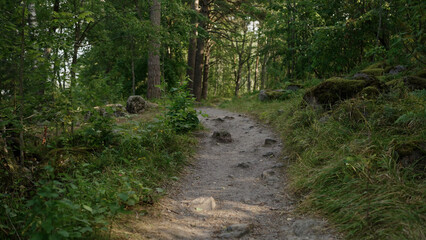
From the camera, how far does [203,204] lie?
4000 mm

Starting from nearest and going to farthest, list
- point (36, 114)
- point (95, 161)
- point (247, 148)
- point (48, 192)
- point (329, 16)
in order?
point (48, 192), point (36, 114), point (95, 161), point (247, 148), point (329, 16)

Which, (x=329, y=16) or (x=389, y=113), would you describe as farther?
(x=329, y=16)

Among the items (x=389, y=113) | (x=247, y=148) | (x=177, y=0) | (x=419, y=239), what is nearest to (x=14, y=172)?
(x=419, y=239)

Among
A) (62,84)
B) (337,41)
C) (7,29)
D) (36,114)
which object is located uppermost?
(337,41)

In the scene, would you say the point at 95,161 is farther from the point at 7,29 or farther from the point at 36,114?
the point at 7,29

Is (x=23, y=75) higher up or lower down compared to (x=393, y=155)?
higher up

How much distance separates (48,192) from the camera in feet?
7.18

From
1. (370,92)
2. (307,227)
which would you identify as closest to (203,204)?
(307,227)

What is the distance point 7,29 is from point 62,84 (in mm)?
1671

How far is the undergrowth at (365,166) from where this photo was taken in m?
2.77

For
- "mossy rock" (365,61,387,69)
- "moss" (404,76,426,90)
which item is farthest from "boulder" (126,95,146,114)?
"mossy rock" (365,61,387,69)

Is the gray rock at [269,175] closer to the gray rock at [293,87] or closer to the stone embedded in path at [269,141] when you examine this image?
the stone embedded in path at [269,141]

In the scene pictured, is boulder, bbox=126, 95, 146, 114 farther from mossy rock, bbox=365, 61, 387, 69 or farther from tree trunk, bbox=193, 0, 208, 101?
mossy rock, bbox=365, 61, 387, 69

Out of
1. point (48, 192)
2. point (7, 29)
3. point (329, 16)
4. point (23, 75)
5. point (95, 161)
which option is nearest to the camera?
point (48, 192)
